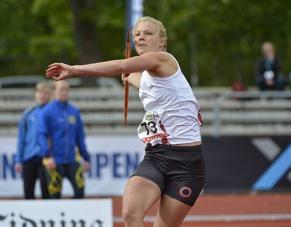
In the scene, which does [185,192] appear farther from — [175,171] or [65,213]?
[65,213]

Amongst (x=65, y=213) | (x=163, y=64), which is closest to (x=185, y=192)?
(x=163, y=64)

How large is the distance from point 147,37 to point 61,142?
5.36 metres

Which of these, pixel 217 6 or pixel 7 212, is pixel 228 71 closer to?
pixel 217 6

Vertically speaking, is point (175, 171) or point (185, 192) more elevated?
point (175, 171)

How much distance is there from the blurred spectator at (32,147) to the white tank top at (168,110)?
5.09 metres

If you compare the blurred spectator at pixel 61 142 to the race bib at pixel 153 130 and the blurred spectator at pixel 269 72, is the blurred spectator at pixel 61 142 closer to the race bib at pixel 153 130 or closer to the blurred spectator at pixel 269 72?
the race bib at pixel 153 130

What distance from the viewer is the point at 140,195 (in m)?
7.03

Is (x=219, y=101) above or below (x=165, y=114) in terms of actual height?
below

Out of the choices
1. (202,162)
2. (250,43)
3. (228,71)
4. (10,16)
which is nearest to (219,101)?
(202,162)

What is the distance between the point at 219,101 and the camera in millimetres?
17312

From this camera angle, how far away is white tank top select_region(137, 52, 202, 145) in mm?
7086

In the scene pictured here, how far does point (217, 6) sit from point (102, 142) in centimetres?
1566

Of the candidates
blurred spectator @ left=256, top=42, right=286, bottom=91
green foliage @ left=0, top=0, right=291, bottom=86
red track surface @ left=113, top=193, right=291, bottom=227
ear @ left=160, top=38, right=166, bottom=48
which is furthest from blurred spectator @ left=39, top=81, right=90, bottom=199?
green foliage @ left=0, top=0, right=291, bottom=86

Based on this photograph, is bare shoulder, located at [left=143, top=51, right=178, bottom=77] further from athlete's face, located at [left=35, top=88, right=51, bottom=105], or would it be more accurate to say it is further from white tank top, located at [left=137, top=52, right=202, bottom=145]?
athlete's face, located at [left=35, top=88, right=51, bottom=105]
